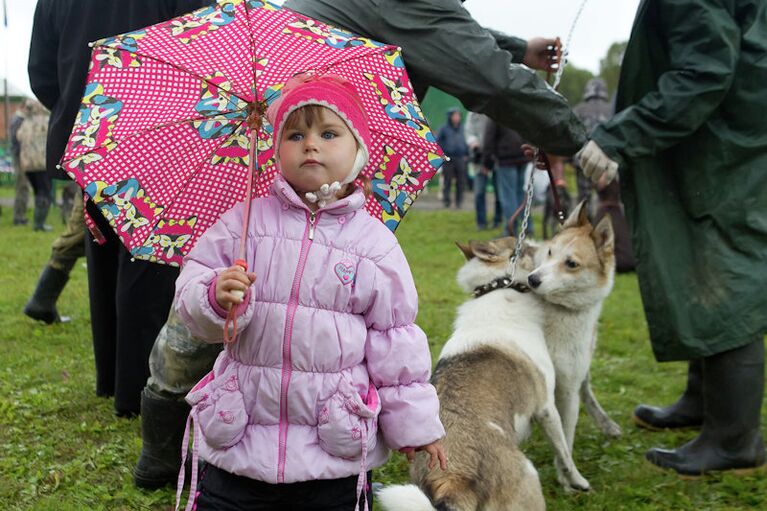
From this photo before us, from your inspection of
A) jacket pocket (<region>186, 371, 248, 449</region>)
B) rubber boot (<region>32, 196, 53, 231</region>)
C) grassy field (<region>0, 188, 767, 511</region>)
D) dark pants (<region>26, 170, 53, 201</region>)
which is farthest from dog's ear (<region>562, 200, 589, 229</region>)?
dark pants (<region>26, 170, 53, 201</region>)

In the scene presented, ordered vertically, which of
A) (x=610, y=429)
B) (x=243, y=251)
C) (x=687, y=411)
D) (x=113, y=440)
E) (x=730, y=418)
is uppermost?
(x=243, y=251)

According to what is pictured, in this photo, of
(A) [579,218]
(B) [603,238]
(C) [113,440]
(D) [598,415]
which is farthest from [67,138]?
(D) [598,415]

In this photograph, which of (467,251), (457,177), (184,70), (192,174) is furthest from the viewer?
(457,177)

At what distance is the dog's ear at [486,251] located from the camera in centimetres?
420

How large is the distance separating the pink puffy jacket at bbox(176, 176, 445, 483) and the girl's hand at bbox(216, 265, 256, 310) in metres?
0.15

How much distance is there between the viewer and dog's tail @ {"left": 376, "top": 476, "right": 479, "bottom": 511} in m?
2.59

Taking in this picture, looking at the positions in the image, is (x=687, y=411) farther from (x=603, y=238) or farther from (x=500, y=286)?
(x=500, y=286)

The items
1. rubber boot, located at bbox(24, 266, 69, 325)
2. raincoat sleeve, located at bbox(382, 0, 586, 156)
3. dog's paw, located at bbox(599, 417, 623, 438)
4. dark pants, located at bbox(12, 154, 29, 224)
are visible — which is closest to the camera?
raincoat sleeve, located at bbox(382, 0, 586, 156)

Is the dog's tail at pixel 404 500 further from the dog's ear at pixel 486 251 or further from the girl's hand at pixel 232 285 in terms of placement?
the dog's ear at pixel 486 251

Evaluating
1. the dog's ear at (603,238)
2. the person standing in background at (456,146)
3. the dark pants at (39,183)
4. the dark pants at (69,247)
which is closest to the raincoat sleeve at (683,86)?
the dog's ear at (603,238)

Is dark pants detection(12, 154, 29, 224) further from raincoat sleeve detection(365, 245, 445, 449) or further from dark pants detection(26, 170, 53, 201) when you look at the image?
raincoat sleeve detection(365, 245, 445, 449)

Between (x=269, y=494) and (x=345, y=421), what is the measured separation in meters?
0.33

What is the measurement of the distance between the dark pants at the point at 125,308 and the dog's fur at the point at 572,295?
1.83 m

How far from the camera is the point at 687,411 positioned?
4.45m
